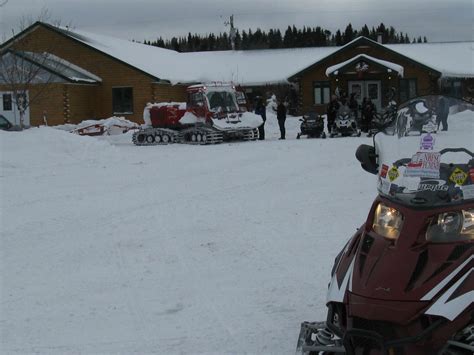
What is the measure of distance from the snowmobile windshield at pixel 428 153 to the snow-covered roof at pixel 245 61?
106ft

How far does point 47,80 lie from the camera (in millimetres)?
34562

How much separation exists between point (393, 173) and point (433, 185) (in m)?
0.35

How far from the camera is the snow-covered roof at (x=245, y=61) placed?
38.9 metres

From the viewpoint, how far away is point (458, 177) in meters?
4.06

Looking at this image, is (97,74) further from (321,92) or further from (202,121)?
(202,121)

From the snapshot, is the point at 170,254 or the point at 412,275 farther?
the point at 170,254

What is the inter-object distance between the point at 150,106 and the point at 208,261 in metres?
19.9

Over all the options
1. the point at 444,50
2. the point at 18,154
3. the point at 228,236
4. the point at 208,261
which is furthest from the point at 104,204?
the point at 444,50

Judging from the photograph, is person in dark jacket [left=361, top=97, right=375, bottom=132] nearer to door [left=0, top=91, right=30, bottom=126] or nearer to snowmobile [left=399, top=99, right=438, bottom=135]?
door [left=0, top=91, right=30, bottom=126]

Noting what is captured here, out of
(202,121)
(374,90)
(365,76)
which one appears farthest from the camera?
(374,90)

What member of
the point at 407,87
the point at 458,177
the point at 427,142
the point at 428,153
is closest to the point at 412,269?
the point at 458,177

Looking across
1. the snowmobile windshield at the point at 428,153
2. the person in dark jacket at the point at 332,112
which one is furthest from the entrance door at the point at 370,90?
the snowmobile windshield at the point at 428,153

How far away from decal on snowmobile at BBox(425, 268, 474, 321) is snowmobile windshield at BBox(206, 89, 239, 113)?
2162cm

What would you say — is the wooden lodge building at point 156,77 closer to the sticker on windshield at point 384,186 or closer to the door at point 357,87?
the door at point 357,87
